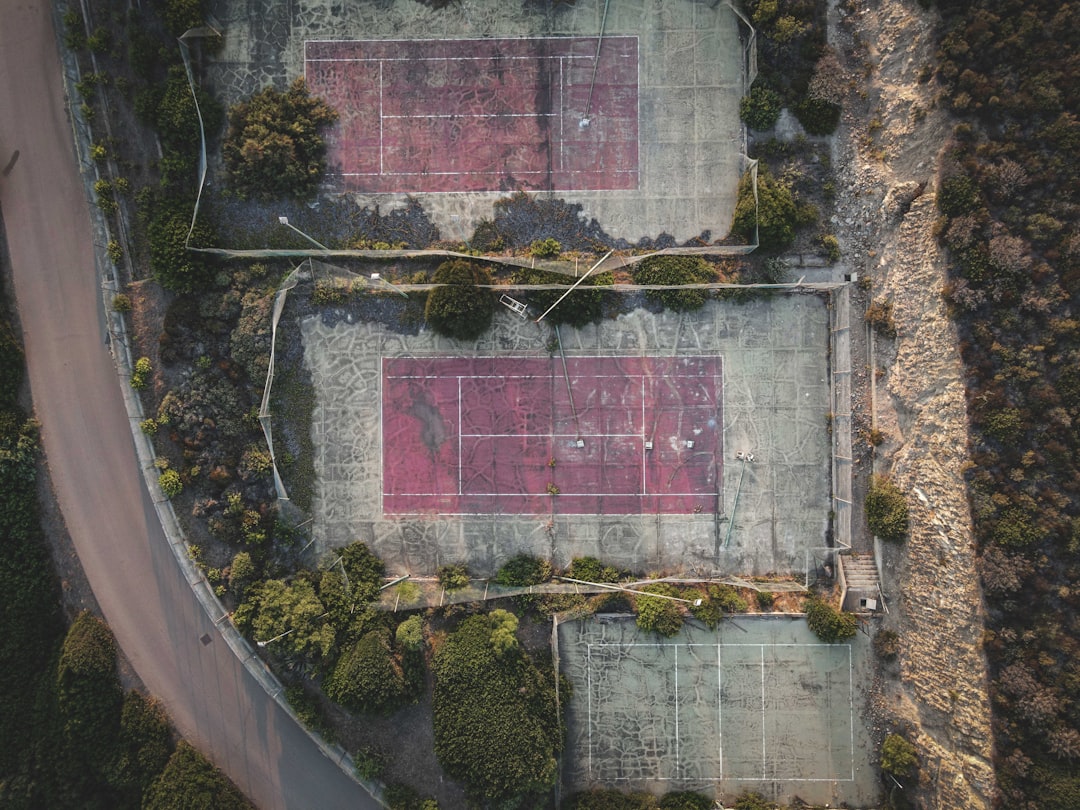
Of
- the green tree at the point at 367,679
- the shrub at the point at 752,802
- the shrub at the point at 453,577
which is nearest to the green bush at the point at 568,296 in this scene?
the shrub at the point at 453,577

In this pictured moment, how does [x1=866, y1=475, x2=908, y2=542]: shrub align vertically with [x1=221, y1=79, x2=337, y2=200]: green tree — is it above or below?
below

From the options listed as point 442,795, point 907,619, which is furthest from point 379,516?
point 907,619

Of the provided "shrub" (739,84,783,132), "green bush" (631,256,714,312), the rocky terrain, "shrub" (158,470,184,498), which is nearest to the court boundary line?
the rocky terrain

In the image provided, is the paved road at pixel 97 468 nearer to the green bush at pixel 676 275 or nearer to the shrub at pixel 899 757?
the shrub at pixel 899 757

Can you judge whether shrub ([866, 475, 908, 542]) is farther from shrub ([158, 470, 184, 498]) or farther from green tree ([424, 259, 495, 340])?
shrub ([158, 470, 184, 498])

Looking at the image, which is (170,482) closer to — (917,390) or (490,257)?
(490,257)

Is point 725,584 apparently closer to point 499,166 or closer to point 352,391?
point 352,391
